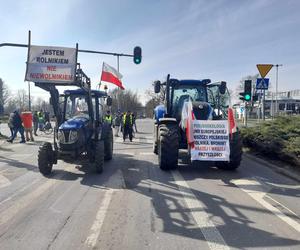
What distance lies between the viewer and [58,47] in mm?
11258

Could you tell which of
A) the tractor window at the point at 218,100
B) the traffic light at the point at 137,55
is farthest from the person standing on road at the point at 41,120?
the tractor window at the point at 218,100

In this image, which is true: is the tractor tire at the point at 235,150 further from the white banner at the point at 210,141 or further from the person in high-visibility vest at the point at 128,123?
the person in high-visibility vest at the point at 128,123

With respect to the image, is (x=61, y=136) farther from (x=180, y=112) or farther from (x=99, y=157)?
(x=180, y=112)

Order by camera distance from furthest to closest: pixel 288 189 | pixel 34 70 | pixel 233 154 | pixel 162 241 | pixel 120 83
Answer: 1. pixel 120 83
2. pixel 34 70
3. pixel 233 154
4. pixel 288 189
5. pixel 162 241

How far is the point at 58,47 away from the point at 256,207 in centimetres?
747

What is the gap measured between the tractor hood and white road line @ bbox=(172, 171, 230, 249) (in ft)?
11.4

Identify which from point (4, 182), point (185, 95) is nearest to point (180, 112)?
point (185, 95)

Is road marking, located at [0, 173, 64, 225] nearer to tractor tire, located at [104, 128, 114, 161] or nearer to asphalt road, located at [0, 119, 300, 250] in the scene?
asphalt road, located at [0, 119, 300, 250]

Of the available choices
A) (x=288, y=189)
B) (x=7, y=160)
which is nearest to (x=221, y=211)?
(x=288, y=189)

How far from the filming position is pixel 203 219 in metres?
6.15

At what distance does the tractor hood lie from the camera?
10.5m

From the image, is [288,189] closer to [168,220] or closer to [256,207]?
[256,207]

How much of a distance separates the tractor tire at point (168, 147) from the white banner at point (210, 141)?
530mm

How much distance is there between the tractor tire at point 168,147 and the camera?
406 inches
